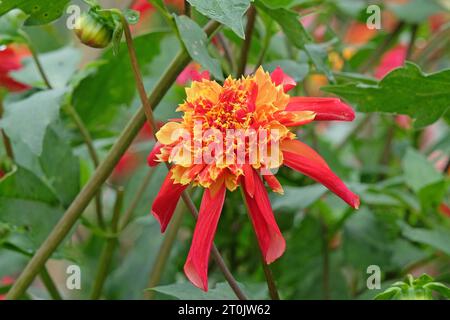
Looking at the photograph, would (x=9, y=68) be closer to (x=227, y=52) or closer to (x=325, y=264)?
(x=227, y=52)

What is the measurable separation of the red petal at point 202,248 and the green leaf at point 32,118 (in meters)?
0.14

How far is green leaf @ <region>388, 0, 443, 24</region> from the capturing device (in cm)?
94

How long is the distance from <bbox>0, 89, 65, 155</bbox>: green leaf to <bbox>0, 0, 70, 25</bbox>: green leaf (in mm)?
70

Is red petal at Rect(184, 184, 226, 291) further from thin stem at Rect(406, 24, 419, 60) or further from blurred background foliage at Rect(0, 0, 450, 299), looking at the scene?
thin stem at Rect(406, 24, 419, 60)

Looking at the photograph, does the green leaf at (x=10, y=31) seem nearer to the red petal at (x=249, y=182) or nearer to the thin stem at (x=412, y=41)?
the red petal at (x=249, y=182)

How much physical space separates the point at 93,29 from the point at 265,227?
5.9 inches

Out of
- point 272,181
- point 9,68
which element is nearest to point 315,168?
point 272,181

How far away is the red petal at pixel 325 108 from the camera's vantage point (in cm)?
46

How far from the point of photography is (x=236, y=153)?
0.43 metres

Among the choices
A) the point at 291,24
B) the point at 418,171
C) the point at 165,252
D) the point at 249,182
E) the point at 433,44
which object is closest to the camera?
the point at 249,182

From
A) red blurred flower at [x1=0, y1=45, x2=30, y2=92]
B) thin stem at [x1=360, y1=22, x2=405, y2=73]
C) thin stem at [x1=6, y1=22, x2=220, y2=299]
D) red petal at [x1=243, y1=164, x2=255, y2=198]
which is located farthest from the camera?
thin stem at [x1=360, y1=22, x2=405, y2=73]

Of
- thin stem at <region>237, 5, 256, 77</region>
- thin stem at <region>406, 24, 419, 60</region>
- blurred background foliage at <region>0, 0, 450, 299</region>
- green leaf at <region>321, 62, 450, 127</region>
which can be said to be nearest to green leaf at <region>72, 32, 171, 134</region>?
blurred background foliage at <region>0, 0, 450, 299</region>

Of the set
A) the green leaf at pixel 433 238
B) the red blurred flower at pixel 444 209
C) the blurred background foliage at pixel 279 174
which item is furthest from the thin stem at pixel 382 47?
the green leaf at pixel 433 238

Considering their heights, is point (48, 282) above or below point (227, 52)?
below
